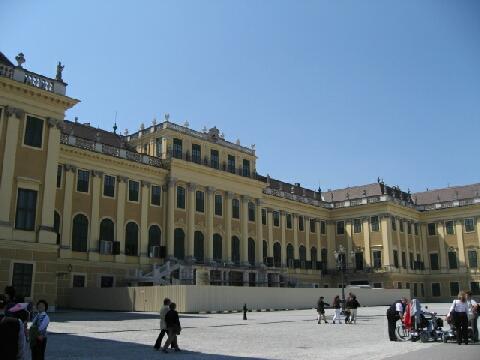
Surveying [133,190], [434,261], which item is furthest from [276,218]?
[434,261]

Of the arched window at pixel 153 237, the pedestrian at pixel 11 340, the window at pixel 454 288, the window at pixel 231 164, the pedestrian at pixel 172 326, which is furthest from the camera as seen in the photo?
the window at pixel 454 288

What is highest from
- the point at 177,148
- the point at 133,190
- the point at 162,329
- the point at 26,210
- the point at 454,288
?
the point at 177,148

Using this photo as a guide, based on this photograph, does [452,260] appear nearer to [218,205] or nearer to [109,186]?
[218,205]

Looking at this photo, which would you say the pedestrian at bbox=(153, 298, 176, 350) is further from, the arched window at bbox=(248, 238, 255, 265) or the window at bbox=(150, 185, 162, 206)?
the arched window at bbox=(248, 238, 255, 265)

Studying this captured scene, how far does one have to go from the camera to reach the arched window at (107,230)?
4259 cm

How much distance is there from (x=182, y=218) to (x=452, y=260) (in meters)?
39.6

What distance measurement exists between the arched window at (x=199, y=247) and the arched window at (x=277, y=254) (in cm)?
1322

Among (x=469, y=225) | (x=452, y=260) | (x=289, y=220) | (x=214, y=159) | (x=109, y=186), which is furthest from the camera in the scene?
(x=452, y=260)

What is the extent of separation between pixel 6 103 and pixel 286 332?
21588 mm

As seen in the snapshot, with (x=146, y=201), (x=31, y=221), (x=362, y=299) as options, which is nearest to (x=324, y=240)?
(x=362, y=299)

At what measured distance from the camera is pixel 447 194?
7456cm

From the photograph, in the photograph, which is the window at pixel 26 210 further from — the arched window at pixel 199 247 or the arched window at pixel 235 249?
the arched window at pixel 235 249

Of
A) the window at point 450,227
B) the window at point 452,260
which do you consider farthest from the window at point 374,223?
the window at point 452,260

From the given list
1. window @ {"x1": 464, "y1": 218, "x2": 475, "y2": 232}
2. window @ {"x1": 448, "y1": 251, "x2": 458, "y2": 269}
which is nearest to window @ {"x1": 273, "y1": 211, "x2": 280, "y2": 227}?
window @ {"x1": 448, "y1": 251, "x2": 458, "y2": 269}
